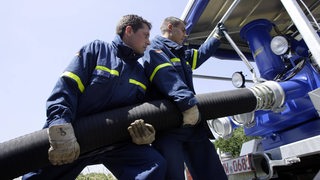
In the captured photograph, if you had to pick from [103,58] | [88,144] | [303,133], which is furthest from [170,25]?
[303,133]

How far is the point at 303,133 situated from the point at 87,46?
2126mm

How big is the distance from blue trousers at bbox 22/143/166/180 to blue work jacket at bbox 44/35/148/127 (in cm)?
27

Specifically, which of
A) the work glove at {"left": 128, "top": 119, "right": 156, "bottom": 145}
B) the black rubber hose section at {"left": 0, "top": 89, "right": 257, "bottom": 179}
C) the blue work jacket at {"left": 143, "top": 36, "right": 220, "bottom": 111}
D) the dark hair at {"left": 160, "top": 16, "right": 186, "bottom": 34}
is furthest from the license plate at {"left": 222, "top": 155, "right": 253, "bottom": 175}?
the work glove at {"left": 128, "top": 119, "right": 156, "bottom": 145}

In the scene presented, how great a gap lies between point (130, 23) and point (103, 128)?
0.83 meters

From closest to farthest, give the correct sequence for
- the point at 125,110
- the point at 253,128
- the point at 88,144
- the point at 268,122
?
the point at 88,144 → the point at 125,110 → the point at 268,122 → the point at 253,128

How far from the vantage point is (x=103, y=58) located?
2.21m

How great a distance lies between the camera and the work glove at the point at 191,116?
2145 millimetres

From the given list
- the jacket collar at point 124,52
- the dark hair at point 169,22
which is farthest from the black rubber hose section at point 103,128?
the dark hair at point 169,22

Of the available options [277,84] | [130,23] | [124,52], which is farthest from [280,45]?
[124,52]

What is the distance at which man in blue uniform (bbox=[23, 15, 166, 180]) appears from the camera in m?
1.84

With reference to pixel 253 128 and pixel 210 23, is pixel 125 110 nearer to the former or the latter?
pixel 253 128

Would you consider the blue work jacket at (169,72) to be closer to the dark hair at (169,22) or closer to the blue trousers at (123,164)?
the dark hair at (169,22)

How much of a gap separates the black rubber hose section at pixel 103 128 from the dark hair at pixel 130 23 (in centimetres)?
58

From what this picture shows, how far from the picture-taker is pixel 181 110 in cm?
215
